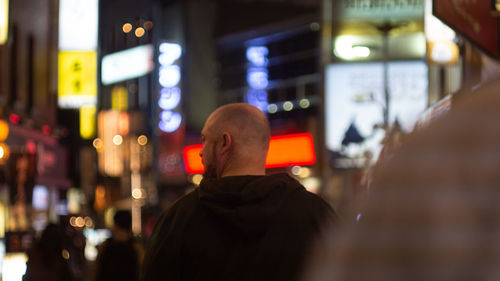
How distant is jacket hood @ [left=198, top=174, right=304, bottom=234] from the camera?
343 centimetres

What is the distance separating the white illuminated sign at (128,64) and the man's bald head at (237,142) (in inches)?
2645

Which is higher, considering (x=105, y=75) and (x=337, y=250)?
(x=105, y=75)

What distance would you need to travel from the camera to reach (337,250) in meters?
0.96

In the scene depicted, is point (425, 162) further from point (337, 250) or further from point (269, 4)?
point (269, 4)

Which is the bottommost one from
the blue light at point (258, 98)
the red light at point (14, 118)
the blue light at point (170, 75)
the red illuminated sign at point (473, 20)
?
the red light at point (14, 118)

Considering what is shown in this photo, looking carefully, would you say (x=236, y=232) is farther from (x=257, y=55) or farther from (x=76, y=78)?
(x=257, y=55)

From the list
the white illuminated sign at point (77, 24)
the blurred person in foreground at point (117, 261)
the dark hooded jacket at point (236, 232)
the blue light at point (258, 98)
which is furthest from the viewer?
the blue light at point (258, 98)

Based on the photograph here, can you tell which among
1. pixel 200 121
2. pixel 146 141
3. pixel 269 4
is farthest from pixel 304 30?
pixel 146 141

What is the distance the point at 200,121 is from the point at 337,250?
61100 mm

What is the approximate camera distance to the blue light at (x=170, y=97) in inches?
2223

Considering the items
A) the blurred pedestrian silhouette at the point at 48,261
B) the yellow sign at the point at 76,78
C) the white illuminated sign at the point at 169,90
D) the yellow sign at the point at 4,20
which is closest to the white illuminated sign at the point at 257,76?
the white illuminated sign at the point at 169,90

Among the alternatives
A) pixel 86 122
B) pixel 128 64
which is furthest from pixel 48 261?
pixel 128 64

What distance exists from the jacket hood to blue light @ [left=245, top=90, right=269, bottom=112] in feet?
159

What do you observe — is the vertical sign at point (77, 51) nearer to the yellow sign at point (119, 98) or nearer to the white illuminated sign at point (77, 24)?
the white illuminated sign at point (77, 24)
